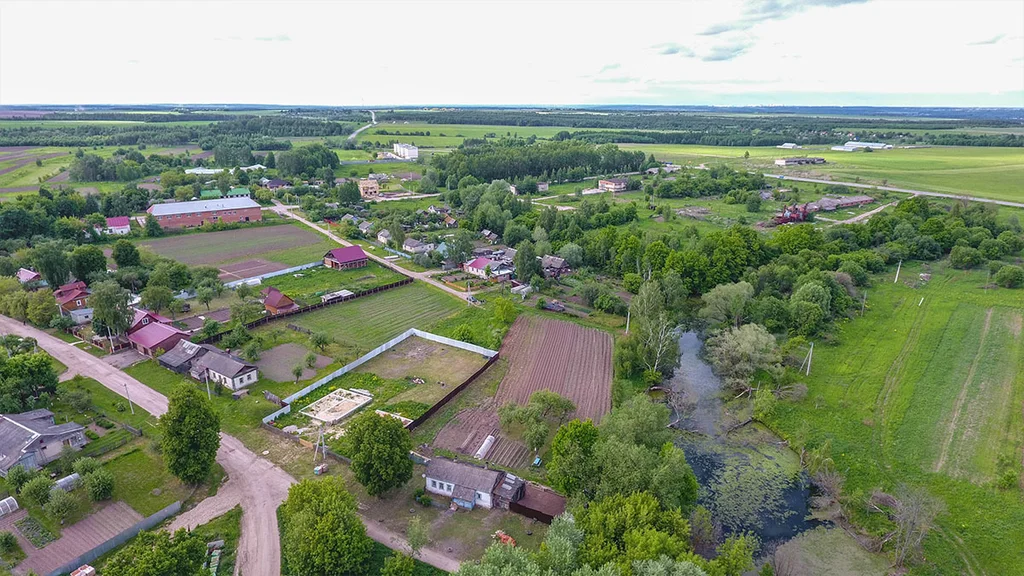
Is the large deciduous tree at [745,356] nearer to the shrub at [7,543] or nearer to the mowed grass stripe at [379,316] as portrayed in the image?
the mowed grass stripe at [379,316]

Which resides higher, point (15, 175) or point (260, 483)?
point (15, 175)

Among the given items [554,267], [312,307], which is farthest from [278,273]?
[554,267]

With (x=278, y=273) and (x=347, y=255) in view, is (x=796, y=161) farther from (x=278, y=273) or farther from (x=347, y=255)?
(x=278, y=273)

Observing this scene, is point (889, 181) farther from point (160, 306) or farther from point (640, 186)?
point (160, 306)

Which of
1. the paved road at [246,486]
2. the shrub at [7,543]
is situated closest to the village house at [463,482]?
the paved road at [246,486]

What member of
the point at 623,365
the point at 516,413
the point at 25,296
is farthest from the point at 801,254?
the point at 25,296
